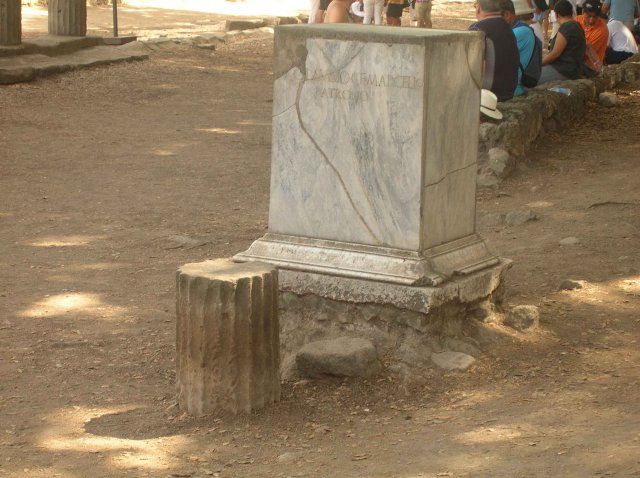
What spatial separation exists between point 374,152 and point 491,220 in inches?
105

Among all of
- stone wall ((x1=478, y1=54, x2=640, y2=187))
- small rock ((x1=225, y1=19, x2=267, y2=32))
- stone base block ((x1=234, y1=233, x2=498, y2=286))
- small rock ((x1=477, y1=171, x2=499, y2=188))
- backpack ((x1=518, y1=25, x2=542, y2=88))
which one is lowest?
small rock ((x1=477, y1=171, x2=499, y2=188))

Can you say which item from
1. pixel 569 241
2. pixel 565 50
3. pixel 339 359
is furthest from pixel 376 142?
pixel 565 50

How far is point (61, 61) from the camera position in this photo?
42.2 feet

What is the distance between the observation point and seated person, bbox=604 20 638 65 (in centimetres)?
1278

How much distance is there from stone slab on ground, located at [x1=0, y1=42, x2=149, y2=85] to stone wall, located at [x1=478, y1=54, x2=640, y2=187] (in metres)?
5.49

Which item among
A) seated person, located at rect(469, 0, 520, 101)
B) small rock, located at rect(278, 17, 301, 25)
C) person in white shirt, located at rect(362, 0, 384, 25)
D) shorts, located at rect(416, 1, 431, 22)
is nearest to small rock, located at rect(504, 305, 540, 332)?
seated person, located at rect(469, 0, 520, 101)

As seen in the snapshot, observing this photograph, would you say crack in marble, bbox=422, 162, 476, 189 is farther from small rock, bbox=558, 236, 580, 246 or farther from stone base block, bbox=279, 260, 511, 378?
small rock, bbox=558, 236, 580, 246

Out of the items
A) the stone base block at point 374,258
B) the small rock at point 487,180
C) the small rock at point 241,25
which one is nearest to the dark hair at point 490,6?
the small rock at point 487,180

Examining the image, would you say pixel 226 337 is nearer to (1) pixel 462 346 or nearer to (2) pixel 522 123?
(1) pixel 462 346

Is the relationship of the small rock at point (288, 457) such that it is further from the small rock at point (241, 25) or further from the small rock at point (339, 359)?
the small rock at point (241, 25)

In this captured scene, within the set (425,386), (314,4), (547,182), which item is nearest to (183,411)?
(425,386)

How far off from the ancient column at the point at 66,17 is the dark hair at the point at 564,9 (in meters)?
6.40

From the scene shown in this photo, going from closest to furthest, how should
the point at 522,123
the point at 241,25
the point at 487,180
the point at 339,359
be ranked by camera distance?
the point at 339,359 → the point at 487,180 → the point at 522,123 → the point at 241,25

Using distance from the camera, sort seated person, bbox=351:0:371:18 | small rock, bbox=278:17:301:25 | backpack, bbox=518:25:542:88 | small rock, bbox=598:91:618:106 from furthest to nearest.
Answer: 1. small rock, bbox=278:17:301:25
2. seated person, bbox=351:0:371:18
3. small rock, bbox=598:91:618:106
4. backpack, bbox=518:25:542:88
